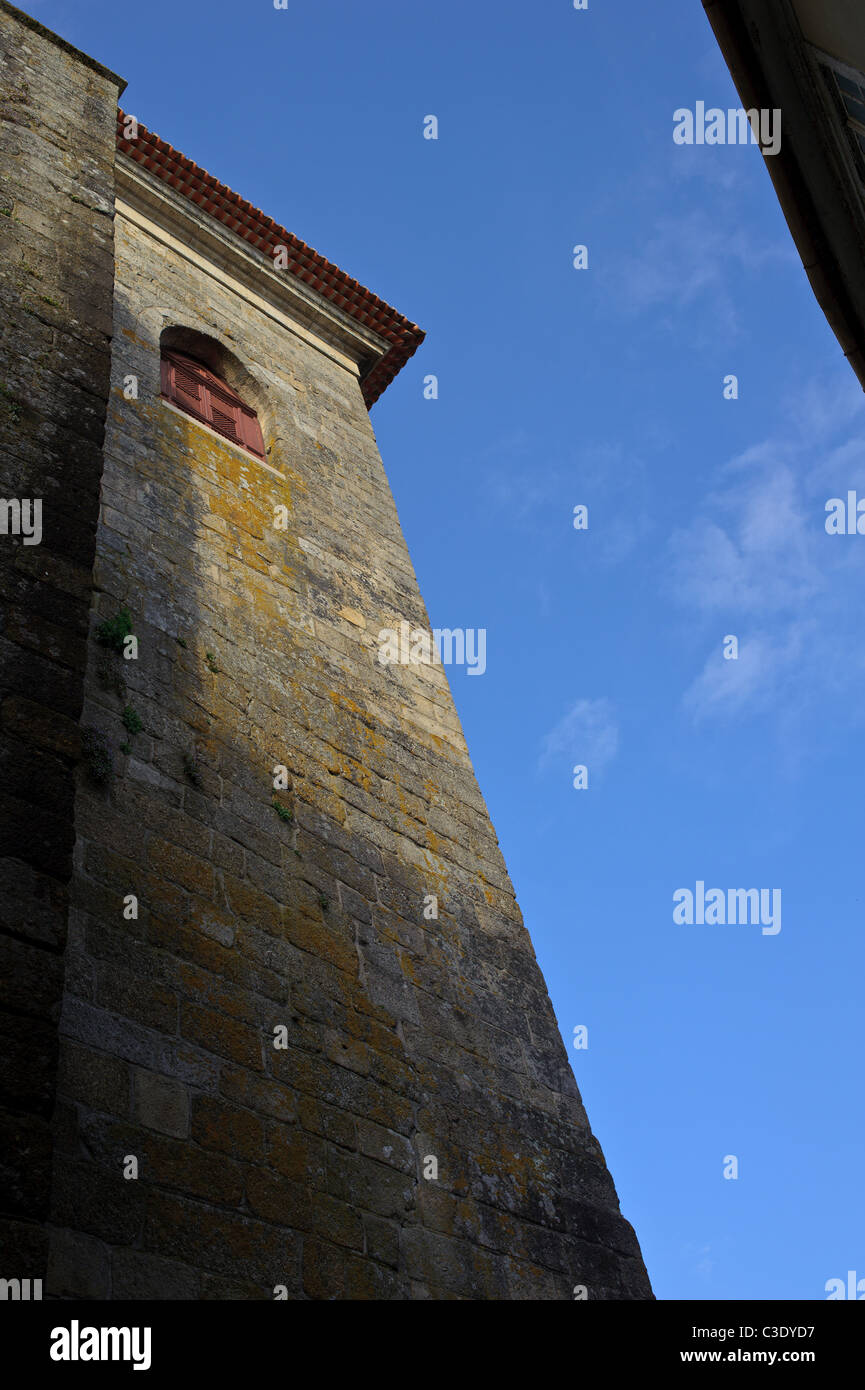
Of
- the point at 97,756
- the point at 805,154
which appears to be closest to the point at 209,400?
the point at 97,756

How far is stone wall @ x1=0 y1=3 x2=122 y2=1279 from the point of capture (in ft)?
7.61

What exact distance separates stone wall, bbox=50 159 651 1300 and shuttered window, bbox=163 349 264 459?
0.33 metres

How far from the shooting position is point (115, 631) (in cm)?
538

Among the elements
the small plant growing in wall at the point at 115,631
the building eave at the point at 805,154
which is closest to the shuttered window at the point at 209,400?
the small plant growing in wall at the point at 115,631

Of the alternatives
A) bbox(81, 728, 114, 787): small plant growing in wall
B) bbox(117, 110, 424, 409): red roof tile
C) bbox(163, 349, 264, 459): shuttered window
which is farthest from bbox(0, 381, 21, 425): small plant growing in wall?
bbox(117, 110, 424, 409): red roof tile

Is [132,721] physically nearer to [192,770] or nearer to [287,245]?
[192,770]

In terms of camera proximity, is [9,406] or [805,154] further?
[805,154]

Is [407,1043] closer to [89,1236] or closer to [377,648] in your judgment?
[89,1236]

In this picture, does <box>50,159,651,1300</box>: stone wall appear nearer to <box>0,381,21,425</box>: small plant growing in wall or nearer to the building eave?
<box>0,381,21,425</box>: small plant growing in wall

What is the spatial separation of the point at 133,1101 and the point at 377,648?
12.7 ft

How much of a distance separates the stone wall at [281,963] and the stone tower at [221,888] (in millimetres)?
15

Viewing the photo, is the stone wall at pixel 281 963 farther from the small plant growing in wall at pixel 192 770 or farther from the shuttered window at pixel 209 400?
the shuttered window at pixel 209 400

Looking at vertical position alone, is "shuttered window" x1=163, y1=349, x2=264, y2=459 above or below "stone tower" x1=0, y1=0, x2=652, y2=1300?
above

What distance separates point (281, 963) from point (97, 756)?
1.10 m
